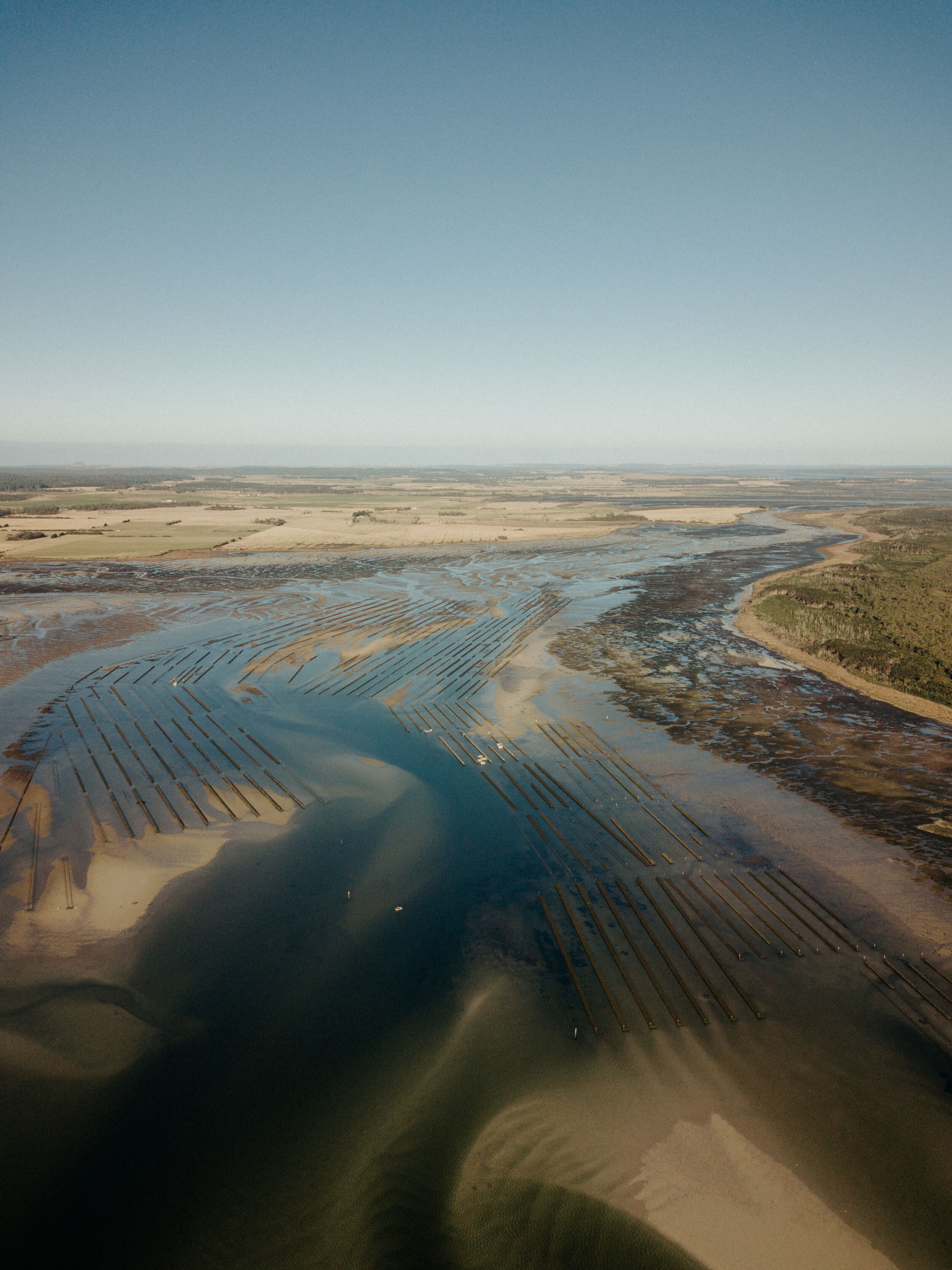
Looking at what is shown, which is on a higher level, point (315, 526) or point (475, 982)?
point (315, 526)

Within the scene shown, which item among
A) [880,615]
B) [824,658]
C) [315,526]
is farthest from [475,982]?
[315,526]

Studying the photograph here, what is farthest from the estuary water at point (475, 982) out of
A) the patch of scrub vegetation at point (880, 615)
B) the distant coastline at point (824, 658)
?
the patch of scrub vegetation at point (880, 615)

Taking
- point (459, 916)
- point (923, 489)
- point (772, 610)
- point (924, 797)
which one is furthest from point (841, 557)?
point (923, 489)

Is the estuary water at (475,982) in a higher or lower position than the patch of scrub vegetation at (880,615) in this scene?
lower

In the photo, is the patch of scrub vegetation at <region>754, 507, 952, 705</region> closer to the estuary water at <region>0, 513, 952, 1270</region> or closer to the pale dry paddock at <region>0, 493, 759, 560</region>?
the estuary water at <region>0, 513, 952, 1270</region>

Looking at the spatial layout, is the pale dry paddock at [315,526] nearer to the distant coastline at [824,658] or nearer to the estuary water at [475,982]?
the distant coastline at [824,658]

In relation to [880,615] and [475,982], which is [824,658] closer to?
[880,615]
